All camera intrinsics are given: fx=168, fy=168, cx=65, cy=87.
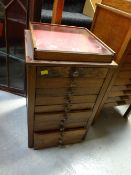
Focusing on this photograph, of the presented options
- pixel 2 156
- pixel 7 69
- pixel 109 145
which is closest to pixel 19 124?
pixel 2 156

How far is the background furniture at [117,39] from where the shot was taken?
108cm

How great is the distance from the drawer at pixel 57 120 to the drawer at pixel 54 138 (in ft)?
0.16

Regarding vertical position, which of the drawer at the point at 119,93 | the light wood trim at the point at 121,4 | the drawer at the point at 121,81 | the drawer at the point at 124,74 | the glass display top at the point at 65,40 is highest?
the light wood trim at the point at 121,4

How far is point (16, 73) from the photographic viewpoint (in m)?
Result: 1.70

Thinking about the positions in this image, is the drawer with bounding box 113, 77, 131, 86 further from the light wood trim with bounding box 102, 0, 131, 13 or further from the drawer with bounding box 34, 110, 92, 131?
the light wood trim with bounding box 102, 0, 131, 13

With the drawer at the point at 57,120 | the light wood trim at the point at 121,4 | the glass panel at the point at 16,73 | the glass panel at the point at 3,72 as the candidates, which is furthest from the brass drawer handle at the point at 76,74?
the glass panel at the point at 3,72

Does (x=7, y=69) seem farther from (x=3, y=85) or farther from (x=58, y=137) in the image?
(x=58, y=137)

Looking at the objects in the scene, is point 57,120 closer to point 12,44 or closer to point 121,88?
point 121,88

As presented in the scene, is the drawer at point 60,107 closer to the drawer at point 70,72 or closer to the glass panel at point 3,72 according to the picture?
the drawer at point 70,72

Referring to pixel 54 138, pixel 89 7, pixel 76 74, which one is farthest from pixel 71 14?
pixel 54 138

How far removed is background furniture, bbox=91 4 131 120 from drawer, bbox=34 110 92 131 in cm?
30

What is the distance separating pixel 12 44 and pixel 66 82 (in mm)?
800

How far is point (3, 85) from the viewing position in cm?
173

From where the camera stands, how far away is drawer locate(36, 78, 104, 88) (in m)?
0.90
